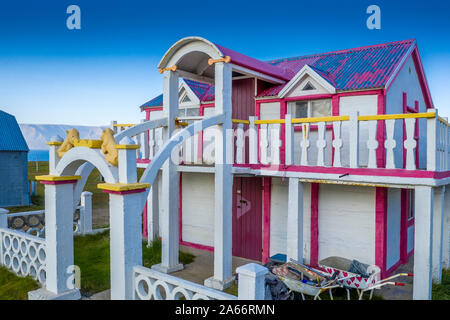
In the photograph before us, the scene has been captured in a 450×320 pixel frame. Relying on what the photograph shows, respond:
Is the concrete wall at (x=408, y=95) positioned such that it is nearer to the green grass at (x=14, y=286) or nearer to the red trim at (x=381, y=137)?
the red trim at (x=381, y=137)

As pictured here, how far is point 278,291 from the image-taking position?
231 inches

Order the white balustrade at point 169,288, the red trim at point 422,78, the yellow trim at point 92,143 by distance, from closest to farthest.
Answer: the white balustrade at point 169,288 < the yellow trim at point 92,143 < the red trim at point 422,78

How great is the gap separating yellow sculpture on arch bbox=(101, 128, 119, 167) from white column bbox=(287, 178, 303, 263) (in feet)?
13.2

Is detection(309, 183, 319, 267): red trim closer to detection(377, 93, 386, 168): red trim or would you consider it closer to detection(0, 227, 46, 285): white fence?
detection(377, 93, 386, 168): red trim

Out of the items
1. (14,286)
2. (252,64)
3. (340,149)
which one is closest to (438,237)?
(340,149)

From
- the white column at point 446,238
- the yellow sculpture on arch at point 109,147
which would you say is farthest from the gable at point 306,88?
the yellow sculpture on arch at point 109,147

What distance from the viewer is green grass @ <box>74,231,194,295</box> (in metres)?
7.79

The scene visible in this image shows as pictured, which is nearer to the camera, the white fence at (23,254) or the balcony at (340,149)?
the balcony at (340,149)

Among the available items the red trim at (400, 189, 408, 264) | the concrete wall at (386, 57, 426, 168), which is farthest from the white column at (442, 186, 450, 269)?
the concrete wall at (386, 57, 426, 168)

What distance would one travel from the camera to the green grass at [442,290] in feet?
23.1

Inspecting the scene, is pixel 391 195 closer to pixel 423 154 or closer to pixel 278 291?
pixel 423 154

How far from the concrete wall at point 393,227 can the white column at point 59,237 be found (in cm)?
710

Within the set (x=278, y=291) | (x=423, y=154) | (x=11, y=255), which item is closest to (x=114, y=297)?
(x=278, y=291)
